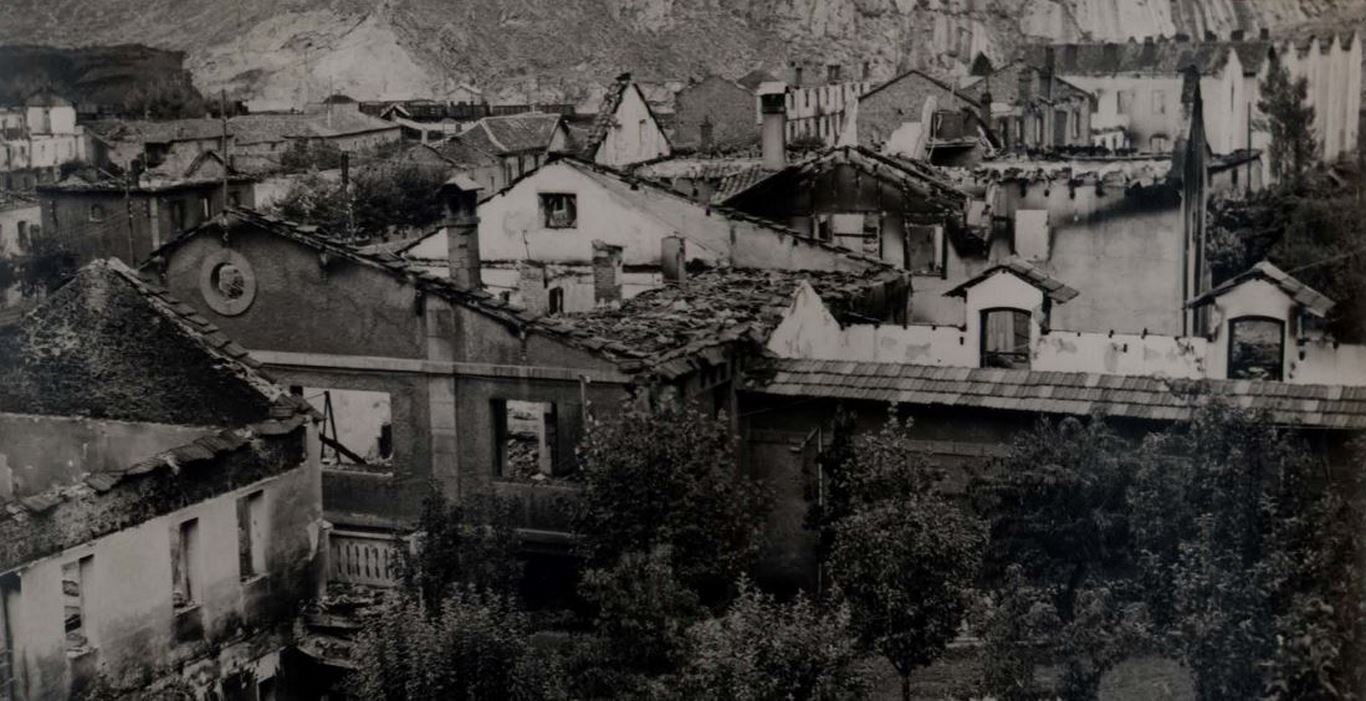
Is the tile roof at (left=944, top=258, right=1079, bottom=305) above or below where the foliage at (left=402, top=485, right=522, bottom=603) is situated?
above

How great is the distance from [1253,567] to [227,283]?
55.6 ft

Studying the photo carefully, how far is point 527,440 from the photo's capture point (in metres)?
28.7

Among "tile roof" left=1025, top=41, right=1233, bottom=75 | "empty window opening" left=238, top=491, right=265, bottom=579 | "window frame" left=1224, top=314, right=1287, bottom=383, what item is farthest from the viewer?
"tile roof" left=1025, top=41, right=1233, bottom=75

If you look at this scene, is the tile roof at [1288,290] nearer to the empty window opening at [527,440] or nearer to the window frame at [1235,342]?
the window frame at [1235,342]

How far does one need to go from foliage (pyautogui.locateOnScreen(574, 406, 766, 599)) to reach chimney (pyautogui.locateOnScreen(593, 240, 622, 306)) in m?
9.92

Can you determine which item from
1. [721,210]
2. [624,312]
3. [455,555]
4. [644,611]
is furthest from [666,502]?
[721,210]

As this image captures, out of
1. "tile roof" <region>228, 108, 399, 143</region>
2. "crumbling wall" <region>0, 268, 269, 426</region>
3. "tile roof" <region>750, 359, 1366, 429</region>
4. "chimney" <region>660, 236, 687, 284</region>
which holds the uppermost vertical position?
"tile roof" <region>228, 108, 399, 143</region>

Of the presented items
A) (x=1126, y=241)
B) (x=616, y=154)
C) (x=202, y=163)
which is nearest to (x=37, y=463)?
(x=1126, y=241)

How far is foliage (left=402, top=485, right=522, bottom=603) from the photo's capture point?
19.1 m

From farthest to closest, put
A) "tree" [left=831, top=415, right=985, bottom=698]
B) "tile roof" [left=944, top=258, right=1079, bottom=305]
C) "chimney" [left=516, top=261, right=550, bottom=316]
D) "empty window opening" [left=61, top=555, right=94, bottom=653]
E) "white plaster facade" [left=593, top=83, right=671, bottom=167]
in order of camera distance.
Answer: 1. "white plaster facade" [left=593, top=83, right=671, bottom=167]
2. "chimney" [left=516, top=261, right=550, bottom=316]
3. "tile roof" [left=944, top=258, right=1079, bottom=305]
4. "empty window opening" [left=61, top=555, right=94, bottom=653]
5. "tree" [left=831, top=415, right=985, bottom=698]

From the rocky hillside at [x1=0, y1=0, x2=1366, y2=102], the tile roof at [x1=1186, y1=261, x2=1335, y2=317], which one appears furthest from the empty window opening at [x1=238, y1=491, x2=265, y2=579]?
the rocky hillside at [x1=0, y1=0, x2=1366, y2=102]

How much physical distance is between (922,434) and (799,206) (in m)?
13.4

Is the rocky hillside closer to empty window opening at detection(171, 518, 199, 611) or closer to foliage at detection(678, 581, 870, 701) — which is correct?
empty window opening at detection(171, 518, 199, 611)

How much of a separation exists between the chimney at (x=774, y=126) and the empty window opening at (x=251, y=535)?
20.4 metres
